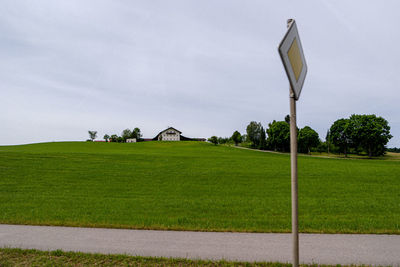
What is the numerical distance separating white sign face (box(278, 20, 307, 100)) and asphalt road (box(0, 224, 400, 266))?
3.29 metres

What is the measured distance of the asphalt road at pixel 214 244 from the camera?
14.2 ft

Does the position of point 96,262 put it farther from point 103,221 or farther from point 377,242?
point 377,242

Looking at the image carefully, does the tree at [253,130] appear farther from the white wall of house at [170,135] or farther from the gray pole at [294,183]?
the gray pole at [294,183]

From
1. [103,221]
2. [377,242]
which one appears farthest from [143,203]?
[377,242]

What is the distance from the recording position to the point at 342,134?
58781mm

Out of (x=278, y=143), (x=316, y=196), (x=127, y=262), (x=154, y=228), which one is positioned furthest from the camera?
(x=278, y=143)

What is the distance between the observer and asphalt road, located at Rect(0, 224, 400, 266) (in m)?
4.32

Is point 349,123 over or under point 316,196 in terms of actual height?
over

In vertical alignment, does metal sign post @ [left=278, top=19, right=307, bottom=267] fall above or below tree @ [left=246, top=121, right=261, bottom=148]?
below

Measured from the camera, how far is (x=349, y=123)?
5803 cm

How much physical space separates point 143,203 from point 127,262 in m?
5.03

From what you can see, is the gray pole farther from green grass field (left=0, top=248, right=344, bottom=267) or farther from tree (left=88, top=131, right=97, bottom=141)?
tree (left=88, top=131, right=97, bottom=141)

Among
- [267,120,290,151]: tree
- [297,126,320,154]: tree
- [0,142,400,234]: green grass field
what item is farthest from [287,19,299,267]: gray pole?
[267,120,290,151]: tree

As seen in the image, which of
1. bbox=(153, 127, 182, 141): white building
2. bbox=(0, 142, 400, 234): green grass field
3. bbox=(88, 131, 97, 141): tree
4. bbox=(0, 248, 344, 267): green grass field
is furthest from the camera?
bbox=(88, 131, 97, 141): tree
